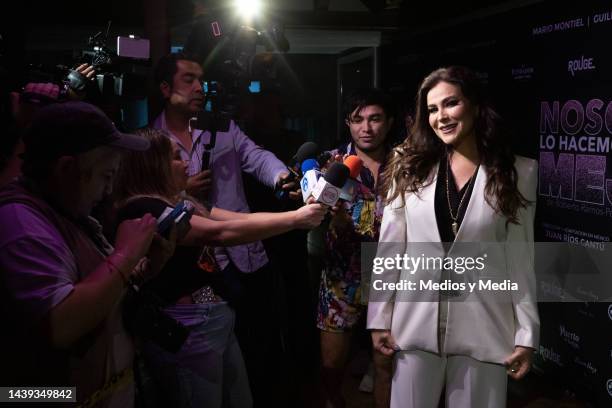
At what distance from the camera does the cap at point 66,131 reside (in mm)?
1303

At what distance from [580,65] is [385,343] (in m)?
2.03

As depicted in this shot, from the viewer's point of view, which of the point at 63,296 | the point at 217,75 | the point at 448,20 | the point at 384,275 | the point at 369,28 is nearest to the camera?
the point at 63,296

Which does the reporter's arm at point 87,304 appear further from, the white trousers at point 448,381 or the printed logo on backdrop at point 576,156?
the printed logo on backdrop at point 576,156

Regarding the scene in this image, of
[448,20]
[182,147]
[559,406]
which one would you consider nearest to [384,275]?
[182,147]

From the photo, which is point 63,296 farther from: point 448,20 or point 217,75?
point 448,20

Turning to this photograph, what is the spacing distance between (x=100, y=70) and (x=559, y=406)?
2.94m

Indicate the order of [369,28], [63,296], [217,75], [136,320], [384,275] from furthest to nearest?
[369,28]
[217,75]
[384,275]
[136,320]
[63,296]

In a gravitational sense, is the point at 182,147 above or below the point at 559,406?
above

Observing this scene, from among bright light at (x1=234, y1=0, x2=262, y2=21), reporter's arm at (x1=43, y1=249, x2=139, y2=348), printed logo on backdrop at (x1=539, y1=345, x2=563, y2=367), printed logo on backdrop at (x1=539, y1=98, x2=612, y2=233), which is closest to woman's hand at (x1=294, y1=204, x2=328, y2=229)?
reporter's arm at (x1=43, y1=249, x2=139, y2=348)

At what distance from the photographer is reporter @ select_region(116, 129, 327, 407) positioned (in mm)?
1801

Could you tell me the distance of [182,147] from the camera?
8.84ft

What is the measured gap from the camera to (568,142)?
319 cm

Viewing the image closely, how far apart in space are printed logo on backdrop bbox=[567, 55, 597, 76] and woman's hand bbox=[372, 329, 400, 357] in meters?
1.96

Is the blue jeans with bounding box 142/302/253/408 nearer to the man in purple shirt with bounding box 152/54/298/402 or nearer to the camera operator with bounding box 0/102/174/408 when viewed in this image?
the camera operator with bounding box 0/102/174/408
